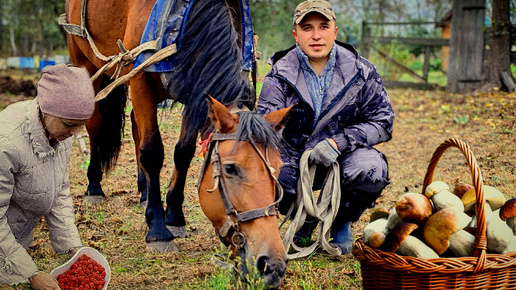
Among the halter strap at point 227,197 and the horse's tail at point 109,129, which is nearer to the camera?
the halter strap at point 227,197

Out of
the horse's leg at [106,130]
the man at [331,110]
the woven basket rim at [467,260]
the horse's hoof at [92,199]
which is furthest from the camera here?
the horse's leg at [106,130]

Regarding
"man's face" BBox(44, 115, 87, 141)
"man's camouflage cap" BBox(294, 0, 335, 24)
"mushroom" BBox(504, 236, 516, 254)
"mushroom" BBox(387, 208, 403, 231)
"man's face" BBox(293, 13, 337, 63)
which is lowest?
"mushroom" BBox(504, 236, 516, 254)

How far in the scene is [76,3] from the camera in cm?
501

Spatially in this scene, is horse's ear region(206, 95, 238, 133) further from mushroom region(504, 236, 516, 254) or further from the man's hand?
mushroom region(504, 236, 516, 254)

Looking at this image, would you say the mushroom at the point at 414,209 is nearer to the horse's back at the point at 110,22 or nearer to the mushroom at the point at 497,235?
the mushroom at the point at 497,235

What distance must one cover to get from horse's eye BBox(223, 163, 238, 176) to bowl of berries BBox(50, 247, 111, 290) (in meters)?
0.78

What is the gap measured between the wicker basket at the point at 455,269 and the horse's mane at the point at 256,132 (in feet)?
2.25

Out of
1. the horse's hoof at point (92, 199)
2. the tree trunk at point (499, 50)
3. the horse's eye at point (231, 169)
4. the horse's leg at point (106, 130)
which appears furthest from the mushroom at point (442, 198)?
the tree trunk at point (499, 50)

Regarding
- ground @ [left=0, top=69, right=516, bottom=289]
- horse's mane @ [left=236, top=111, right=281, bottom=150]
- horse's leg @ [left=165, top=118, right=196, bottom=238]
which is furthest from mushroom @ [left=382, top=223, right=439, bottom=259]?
horse's leg @ [left=165, top=118, right=196, bottom=238]

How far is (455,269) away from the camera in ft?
7.14

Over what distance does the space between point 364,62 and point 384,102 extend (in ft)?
0.99

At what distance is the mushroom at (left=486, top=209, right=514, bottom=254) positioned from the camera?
7.52ft

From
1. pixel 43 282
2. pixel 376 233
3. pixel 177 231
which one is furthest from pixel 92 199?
pixel 376 233

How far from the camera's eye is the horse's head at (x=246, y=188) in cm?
237
